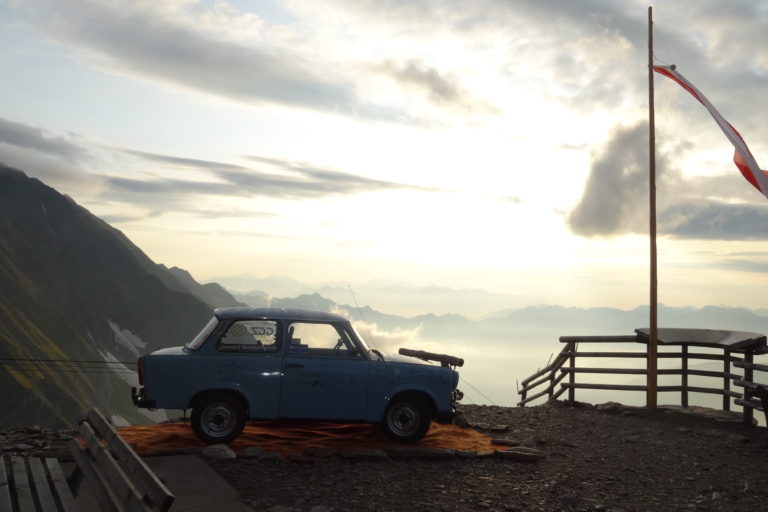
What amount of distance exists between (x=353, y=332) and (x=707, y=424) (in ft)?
24.9

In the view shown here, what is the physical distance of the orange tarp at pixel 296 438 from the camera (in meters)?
9.88

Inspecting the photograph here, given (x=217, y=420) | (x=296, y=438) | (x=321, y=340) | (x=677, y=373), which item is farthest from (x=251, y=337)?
(x=677, y=373)

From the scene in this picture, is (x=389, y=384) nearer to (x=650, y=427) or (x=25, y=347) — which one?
(x=650, y=427)

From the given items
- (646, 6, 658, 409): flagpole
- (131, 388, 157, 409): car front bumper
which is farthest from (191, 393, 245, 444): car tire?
(646, 6, 658, 409): flagpole

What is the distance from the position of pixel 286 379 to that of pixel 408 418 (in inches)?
74.2

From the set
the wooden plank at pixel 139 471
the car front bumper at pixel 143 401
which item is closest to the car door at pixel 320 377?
the car front bumper at pixel 143 401

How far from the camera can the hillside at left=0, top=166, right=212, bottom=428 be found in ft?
355

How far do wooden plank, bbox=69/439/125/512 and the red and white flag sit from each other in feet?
40.7

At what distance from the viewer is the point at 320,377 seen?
10.0m

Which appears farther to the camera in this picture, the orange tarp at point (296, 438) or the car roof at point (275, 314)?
the car roof at point (275, 314)

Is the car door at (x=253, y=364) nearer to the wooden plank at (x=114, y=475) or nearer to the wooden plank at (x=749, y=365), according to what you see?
the wooden plank at (x=114, y=475)

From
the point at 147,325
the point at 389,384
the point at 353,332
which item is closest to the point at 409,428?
the point at 389,384

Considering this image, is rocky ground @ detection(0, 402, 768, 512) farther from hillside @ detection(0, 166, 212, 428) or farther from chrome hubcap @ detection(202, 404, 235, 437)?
hillside @ detection(0, 166, 212, 428)

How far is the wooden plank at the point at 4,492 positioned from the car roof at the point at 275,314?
376 cm
